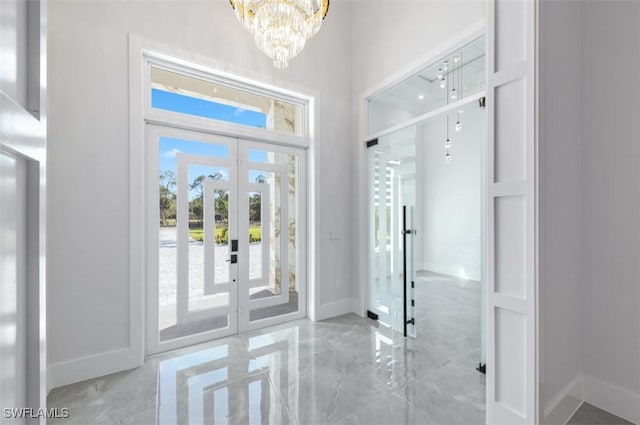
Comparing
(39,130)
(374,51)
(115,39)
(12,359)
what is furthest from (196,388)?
(374,51)

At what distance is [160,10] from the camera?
2631 mm

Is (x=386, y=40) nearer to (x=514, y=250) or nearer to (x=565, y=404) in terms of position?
(x=514, y=250)

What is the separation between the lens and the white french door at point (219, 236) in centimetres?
275

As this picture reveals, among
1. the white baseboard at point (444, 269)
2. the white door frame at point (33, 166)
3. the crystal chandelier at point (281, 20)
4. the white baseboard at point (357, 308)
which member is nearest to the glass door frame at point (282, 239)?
the white baseboard at point (357, 308)

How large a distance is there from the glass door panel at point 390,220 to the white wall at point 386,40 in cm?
17

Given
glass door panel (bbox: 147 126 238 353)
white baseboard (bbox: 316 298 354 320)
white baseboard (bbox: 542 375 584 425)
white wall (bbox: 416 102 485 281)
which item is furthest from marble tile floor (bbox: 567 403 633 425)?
white wall (bbox: 416 102 485 281)

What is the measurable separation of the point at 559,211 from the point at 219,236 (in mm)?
2955

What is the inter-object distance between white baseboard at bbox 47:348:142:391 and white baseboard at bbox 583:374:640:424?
11.8 feet

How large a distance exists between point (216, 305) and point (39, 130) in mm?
2602

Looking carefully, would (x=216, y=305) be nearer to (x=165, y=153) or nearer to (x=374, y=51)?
(x=165, y=153)

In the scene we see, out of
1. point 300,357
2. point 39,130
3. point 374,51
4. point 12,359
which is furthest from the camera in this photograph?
point 374,51

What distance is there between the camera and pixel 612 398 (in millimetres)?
1863

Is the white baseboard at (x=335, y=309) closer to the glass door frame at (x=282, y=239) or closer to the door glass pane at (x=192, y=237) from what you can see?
the glass door frame at (x=282, y=239)

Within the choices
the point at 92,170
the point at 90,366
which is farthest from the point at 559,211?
the point at 90,366
